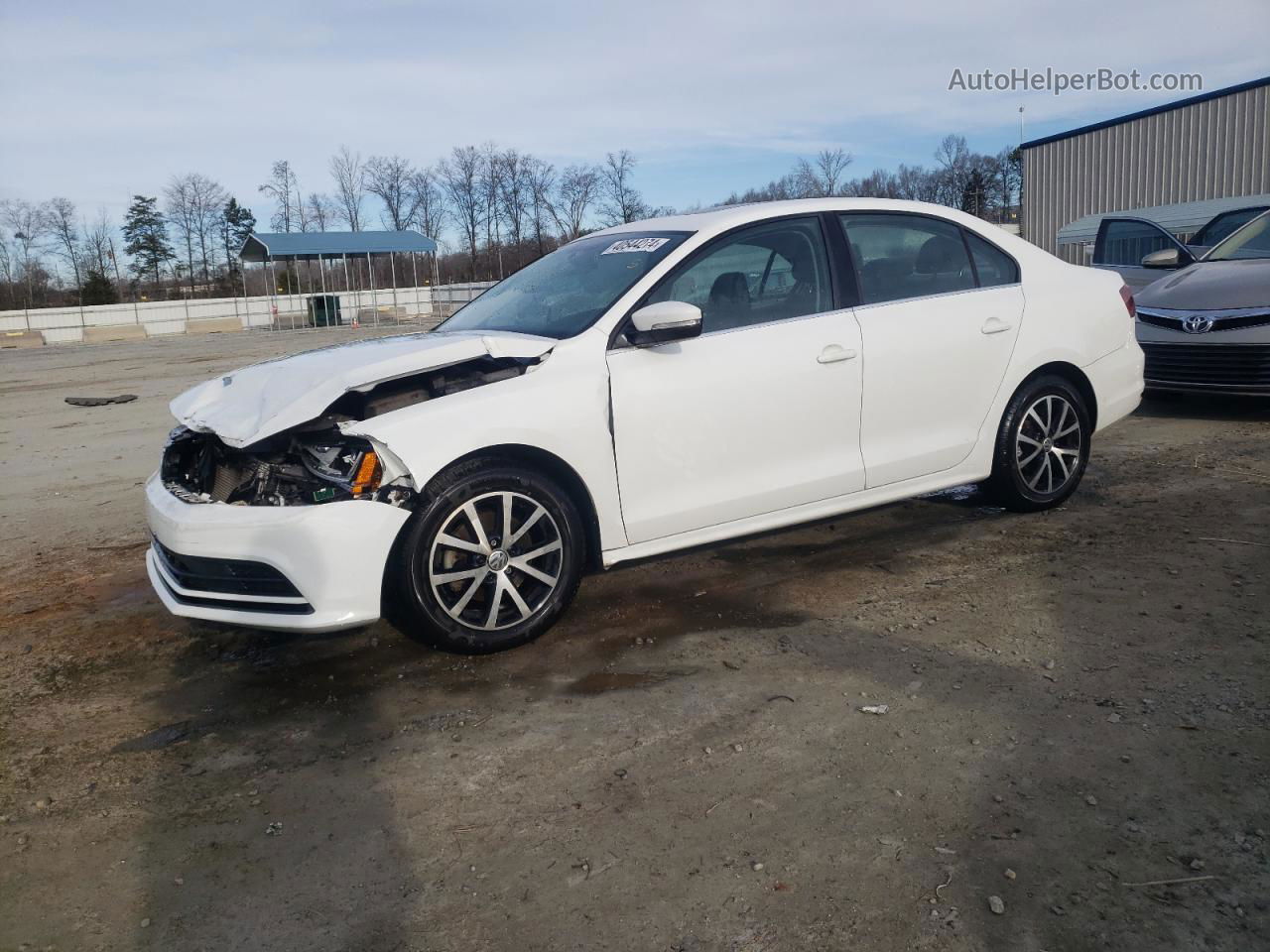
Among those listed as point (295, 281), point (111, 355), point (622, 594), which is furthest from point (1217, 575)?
point (295, 281)

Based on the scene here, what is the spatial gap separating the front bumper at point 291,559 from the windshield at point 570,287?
1251mm

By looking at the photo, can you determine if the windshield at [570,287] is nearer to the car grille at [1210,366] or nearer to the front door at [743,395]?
the front door at [743,395]

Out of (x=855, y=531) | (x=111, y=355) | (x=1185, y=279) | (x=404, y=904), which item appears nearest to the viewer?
(x=404, y=904)

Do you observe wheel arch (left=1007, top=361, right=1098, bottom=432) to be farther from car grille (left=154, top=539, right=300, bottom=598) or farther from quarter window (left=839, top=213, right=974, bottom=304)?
car grille (left=154, top=539, right=300, bottom=598)

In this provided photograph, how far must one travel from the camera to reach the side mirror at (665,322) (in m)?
4.27

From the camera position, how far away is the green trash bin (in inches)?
1708

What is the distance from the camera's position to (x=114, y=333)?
41688 mm

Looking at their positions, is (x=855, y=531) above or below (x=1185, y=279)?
below

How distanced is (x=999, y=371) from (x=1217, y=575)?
142 centimetres

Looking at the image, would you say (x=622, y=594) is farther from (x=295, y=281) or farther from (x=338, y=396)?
(x=295, y=281)

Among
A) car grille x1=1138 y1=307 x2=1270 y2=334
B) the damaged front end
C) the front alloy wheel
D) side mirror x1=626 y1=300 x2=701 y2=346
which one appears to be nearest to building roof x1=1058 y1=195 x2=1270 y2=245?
car grille x1=1138 y1=307 x2=1270 y2=334

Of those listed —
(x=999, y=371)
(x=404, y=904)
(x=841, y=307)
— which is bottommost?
(x=404, y=904)

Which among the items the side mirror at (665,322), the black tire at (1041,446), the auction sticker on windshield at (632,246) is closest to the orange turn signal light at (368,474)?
the side mirror at (665,322)

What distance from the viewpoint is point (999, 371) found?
5438 millimetres
